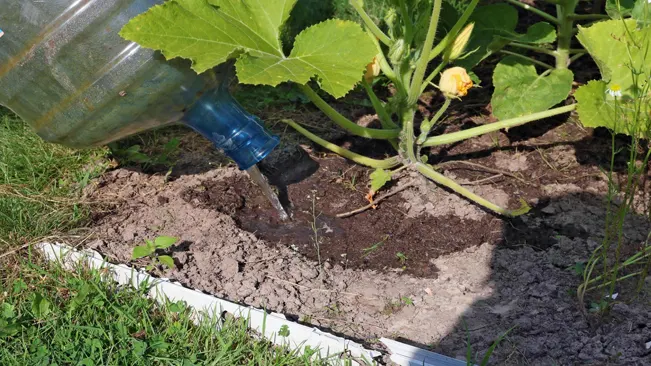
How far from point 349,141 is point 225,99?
0.71 m

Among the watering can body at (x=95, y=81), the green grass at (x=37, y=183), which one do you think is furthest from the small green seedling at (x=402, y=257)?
the green grass at (x=37, y=183)

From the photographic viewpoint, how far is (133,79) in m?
2.23

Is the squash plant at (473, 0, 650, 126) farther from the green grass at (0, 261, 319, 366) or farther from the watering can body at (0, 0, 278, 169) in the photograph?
the green grass at (0, 261, 319, 366)

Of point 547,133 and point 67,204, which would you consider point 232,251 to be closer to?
point 67,204

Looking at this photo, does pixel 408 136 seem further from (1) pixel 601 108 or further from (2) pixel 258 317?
(2) pixel 258 317

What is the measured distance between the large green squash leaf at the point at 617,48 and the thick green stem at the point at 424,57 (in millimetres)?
536

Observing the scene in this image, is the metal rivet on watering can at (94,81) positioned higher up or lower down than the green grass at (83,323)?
higher up

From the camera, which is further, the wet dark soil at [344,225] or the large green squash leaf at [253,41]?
the wet dark soil at [344,225]

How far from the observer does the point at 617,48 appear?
100 inches

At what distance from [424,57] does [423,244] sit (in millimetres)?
602

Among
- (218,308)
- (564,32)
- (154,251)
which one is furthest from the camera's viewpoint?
(564,32)

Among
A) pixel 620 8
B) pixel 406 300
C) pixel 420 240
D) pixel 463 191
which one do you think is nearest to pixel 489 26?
pixel 620 8

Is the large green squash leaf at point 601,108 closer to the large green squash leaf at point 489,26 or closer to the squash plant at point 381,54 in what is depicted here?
the squash plant at point 381,54

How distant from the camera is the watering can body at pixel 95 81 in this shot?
2172 millimetres
